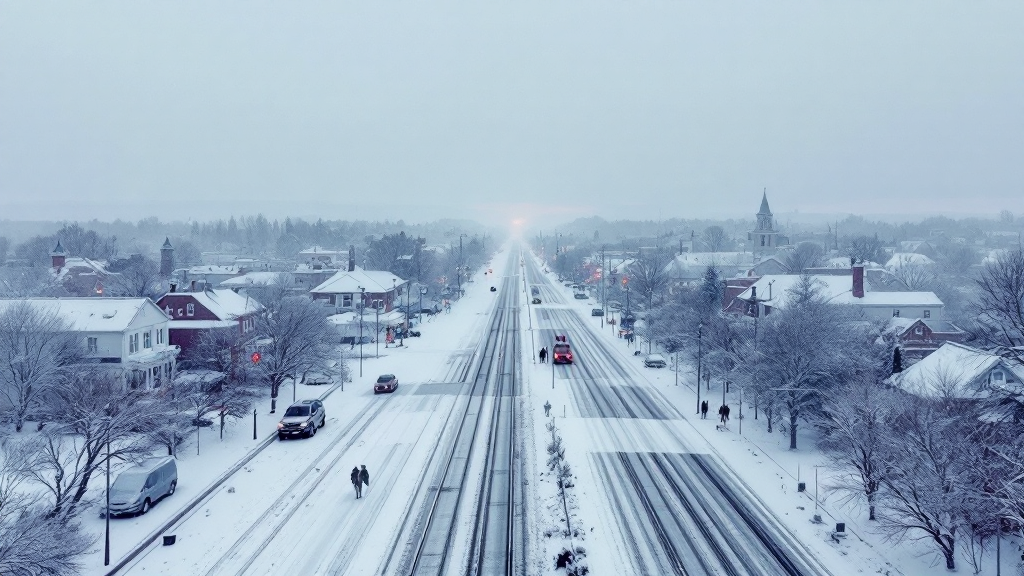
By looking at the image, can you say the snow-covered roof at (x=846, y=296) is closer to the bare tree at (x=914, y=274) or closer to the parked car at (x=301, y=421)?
the bare tree at (x=914, y=274)

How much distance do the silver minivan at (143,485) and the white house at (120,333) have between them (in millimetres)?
15987

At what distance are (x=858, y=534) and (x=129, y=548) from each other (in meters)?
23.4

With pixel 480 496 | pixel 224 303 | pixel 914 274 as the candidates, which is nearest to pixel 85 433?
pixel 480 496

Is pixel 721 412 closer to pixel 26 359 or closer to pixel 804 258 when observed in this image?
pixel 26 359

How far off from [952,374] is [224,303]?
49098 mm

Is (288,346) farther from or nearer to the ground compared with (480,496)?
farther from the ground

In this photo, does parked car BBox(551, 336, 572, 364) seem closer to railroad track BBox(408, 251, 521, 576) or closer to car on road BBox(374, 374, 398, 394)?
railroad track BBox(408, 251, 521, 576)

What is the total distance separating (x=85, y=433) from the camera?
70.3ft

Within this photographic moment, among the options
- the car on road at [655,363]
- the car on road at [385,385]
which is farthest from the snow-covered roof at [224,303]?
the car on road at [655,363]

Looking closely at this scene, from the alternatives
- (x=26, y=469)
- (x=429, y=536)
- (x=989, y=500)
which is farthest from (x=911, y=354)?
(x=26, y=469)

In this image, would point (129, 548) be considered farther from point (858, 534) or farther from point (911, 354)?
point (911, 354)

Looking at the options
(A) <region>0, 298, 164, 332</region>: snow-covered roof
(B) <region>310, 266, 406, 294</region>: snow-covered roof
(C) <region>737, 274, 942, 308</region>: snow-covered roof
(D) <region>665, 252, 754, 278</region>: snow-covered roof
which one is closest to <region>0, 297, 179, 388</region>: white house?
(A) <region>0, 298, 164, 332</region>: snow-covered roof

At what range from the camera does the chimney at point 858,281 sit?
2255 inches

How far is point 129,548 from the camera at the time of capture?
19.4 metres
